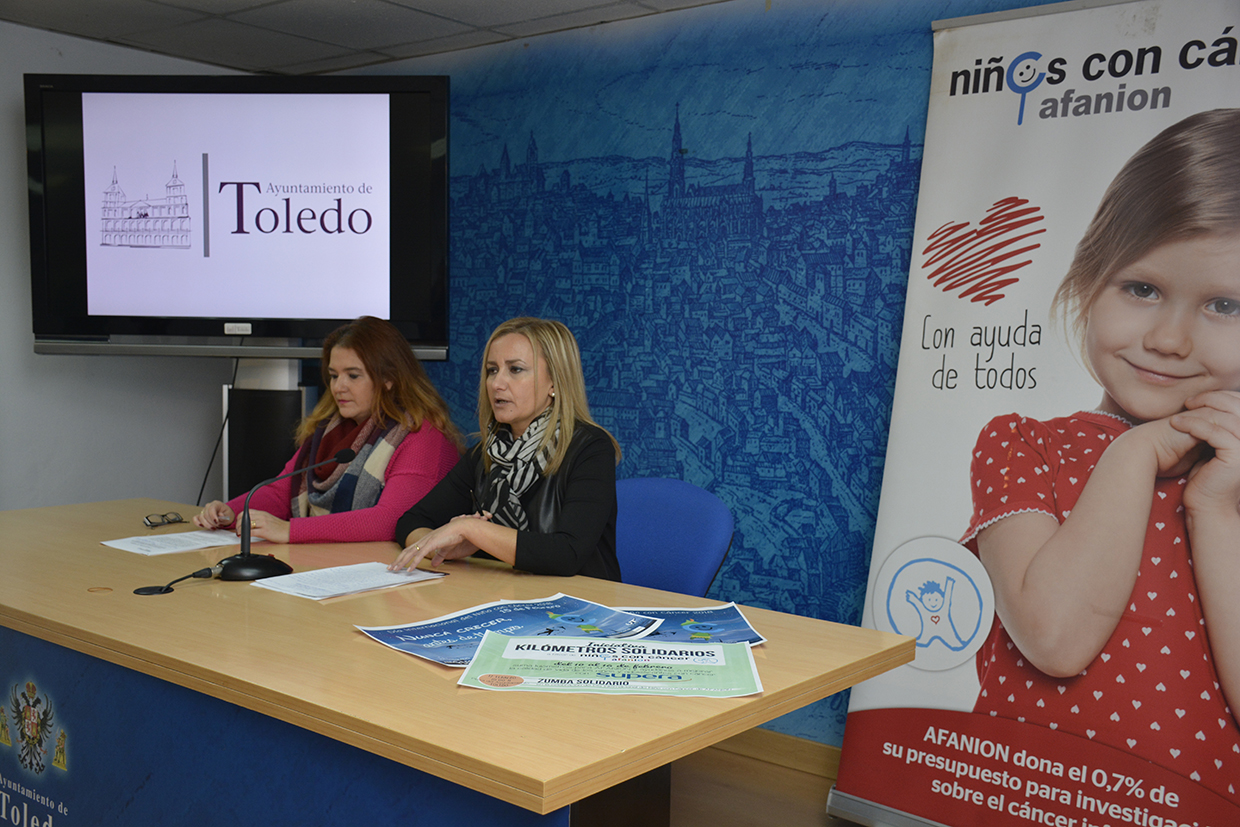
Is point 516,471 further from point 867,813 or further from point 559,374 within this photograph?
point 867,813

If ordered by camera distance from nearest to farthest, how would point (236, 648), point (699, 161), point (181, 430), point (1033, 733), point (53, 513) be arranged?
point (236, 648) → point (1033, 733) → point (53, 513) → point (699, 161) → point (181, 430)

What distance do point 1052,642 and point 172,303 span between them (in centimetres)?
290

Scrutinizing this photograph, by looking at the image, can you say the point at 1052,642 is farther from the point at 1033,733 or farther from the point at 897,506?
the point at 897,506

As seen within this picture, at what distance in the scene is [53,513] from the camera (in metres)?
2.62

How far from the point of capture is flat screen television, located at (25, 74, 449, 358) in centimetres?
328

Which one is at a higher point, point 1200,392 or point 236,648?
point 1200,392

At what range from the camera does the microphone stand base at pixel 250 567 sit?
1.90 metres

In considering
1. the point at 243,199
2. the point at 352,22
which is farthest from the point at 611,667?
the point at 352,22

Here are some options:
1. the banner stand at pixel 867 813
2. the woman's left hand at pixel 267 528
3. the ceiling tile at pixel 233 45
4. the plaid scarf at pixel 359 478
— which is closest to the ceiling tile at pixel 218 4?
the ceiling tile at pixel 233 45

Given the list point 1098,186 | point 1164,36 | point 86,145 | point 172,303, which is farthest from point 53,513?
point 1164,36

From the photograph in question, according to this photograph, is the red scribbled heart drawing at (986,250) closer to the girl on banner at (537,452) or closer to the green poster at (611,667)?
the girl on banner at (537,452)

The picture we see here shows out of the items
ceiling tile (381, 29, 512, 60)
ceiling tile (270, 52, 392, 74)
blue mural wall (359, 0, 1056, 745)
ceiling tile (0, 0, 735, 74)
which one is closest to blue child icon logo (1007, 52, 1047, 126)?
blue mural wall (359, 0, 1056, 745)

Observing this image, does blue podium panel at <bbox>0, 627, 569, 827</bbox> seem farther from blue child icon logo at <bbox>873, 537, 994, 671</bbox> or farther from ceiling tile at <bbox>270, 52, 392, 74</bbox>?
ceiling tile at <bbox>270, 52, 392, 74</bbox>

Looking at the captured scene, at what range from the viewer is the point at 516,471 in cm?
224
